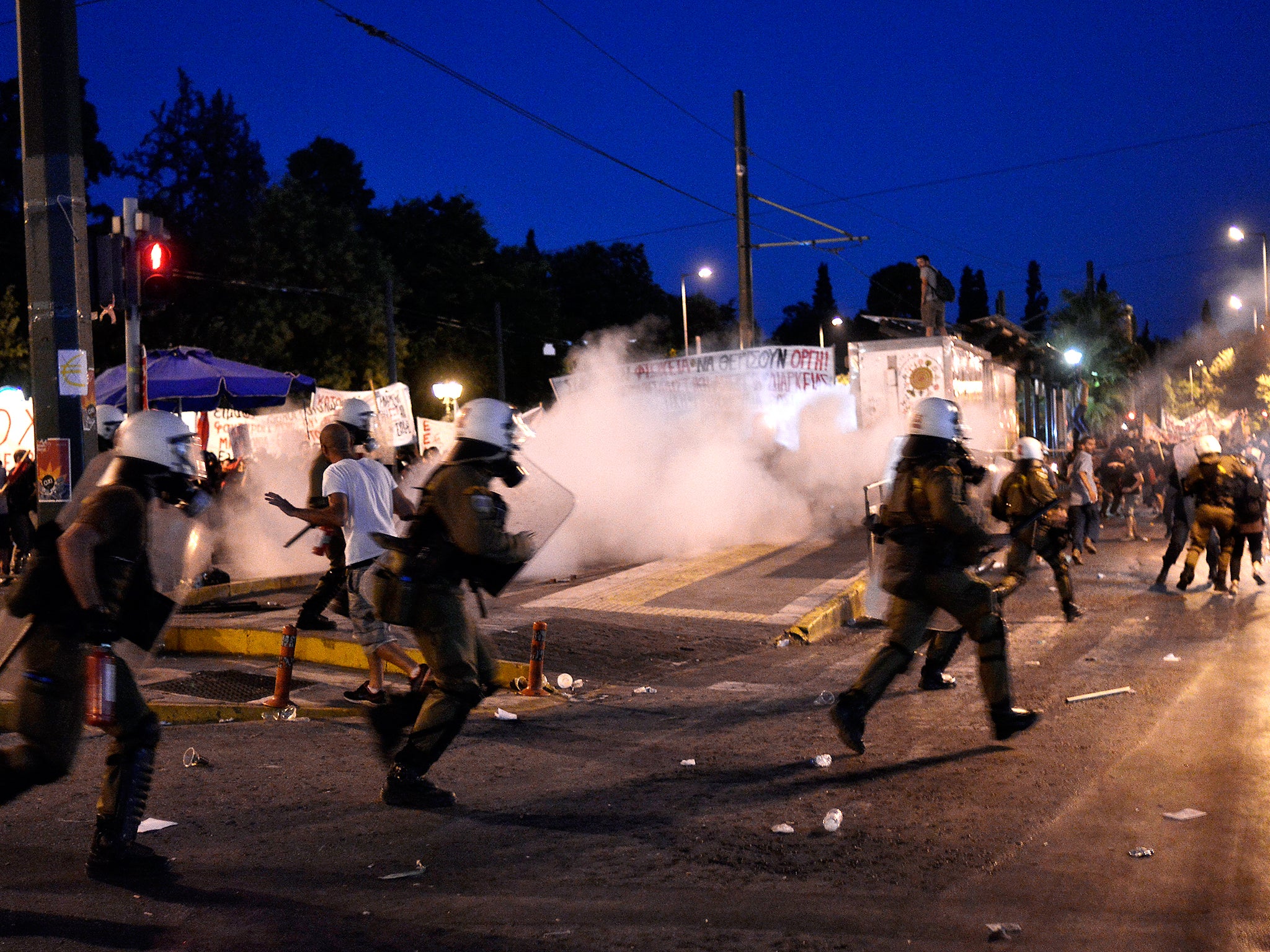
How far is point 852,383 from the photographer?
18406mm

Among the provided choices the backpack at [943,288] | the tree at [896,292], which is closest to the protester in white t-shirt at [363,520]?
the backpack at [943,288]

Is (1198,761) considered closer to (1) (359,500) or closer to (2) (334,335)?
(1) (359,500)

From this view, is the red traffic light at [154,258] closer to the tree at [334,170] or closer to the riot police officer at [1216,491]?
the riot police officer at [1216,491]

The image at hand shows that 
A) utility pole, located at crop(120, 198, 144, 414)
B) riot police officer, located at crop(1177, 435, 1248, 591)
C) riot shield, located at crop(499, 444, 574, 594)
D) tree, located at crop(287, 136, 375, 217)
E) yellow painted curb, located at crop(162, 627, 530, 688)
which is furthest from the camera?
tree, located at crop(287, 136, 375, 217)

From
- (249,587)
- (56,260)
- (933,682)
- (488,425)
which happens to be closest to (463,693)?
A: (488,425)

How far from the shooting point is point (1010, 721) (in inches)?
232

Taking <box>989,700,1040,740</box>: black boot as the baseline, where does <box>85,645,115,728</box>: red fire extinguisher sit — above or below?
above

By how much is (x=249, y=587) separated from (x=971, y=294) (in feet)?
365

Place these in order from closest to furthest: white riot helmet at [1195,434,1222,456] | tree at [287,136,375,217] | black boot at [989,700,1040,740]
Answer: black boot at [989,700,1040,740], white riot helmet at [1195,434,1222,456], tree at [287,136,375,217]

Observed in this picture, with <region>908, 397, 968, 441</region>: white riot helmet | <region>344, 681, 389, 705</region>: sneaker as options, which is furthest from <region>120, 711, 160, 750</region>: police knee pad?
<region>908, 397, 968, 441</region>: white riot helmet

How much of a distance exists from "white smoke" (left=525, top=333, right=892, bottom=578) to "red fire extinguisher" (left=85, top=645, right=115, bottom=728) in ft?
38.7

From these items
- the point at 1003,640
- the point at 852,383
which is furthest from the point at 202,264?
the point at 1003,640

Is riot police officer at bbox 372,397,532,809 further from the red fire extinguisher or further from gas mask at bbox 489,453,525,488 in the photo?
the red fire extinguisher

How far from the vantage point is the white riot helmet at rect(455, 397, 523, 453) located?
197 inches
